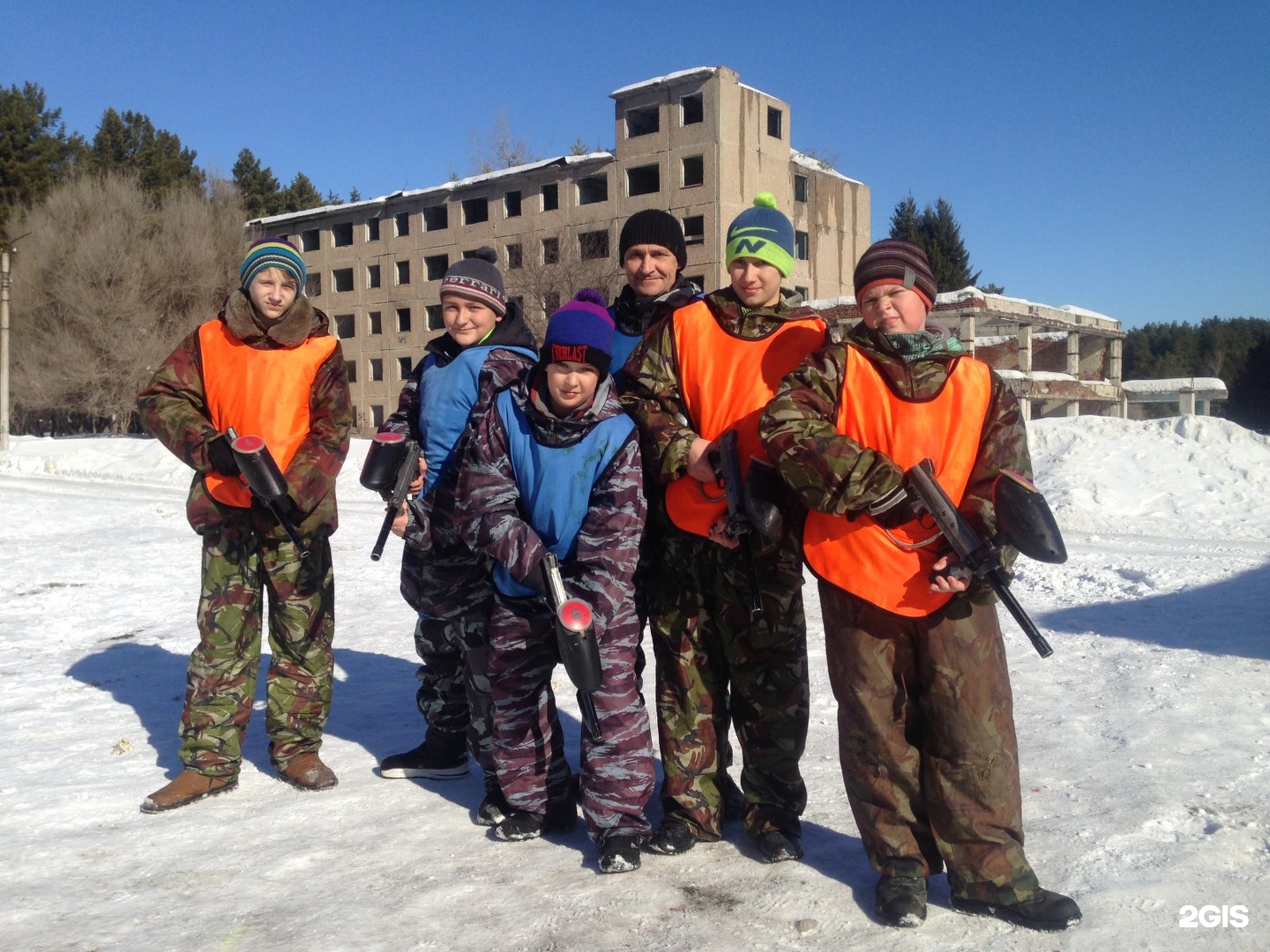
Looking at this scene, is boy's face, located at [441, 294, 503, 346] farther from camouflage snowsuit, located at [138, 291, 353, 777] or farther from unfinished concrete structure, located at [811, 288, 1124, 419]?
unfinished concrete structure, located at [811, 288, 1124, 419]

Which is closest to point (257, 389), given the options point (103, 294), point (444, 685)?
point (444, 685)

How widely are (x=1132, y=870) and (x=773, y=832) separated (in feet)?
3.51

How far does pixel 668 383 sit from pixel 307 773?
2.12m

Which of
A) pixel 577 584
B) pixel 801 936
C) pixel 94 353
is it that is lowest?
pixel 801 936

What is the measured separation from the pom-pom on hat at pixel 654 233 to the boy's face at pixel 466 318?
0.62 meters

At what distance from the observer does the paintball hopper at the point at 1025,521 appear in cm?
266

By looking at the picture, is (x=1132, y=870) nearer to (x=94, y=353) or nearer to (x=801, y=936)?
(x=801, y=936)

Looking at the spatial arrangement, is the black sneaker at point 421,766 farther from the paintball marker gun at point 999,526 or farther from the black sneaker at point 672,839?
the paintball marker gun at point 999,526

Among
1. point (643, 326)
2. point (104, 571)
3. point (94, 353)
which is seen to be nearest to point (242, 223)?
point (94, 353)

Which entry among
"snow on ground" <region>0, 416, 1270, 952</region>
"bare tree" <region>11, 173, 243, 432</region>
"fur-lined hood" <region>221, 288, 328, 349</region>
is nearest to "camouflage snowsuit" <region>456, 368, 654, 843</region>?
"snow on ground" <region>0, 416, 1270, 952</region>

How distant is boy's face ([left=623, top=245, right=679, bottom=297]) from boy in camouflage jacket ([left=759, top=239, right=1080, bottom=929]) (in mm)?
966

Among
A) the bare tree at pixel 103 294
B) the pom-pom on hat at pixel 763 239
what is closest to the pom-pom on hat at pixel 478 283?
the pom-pom on hat at pixel 763 239

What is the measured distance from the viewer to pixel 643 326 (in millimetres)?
3795

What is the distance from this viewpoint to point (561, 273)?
33656mm
